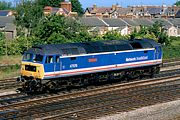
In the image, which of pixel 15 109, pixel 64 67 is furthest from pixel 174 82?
pixel 15 109

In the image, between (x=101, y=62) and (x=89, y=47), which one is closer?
(x=89, y=47)

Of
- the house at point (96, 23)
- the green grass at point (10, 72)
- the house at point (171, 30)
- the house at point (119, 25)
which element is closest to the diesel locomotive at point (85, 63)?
the green grass at point (10, 72)

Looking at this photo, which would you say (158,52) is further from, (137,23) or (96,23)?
(137,23)

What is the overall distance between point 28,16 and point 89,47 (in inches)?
1572

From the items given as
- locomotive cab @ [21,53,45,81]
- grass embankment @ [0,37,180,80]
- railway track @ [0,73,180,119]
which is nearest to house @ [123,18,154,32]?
grass embankment @ [0,37,180,80]

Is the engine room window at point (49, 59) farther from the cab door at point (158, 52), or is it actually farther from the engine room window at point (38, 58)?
the cab door at point (158, 52)

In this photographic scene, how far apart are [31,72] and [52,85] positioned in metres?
1.70

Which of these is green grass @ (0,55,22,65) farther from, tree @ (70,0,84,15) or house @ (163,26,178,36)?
tree @ (70,0,84,15)

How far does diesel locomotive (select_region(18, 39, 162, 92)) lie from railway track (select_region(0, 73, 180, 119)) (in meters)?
1.28

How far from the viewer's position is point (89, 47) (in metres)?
27.5

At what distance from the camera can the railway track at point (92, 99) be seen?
2023 cm

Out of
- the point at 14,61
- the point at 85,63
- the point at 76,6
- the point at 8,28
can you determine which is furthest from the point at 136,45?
the point at 76,6

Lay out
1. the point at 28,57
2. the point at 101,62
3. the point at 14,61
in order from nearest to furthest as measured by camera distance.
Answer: the point at 28,57 < the point at 101,62 < the point at 14,61

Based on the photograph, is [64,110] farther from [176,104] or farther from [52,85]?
[176,104]
